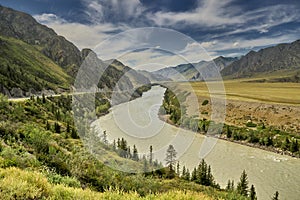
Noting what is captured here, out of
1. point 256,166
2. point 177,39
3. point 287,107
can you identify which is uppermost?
point 177,39

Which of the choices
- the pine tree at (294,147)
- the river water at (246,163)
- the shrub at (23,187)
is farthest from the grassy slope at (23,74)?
the shrub at (23,187)

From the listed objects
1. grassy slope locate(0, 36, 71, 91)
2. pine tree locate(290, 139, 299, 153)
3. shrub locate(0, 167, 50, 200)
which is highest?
grassy slope locate(0, 36, 71, 91)

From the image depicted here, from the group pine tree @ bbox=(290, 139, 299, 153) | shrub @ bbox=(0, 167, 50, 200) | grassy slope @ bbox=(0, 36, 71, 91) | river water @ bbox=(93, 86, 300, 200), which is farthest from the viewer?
grassy slope @ bbox=(0, 36, 71, 91)

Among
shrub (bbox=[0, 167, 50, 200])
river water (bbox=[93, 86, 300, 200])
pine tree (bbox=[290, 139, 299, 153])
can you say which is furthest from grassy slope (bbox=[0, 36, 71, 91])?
shrub (bbox=[0, 167, 50, 200])

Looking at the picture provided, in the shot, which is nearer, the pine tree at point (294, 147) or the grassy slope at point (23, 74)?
the pine tree at point (294, 147)

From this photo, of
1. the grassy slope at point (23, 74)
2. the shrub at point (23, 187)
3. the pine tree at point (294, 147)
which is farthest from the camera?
the grassy slope at point (23, 74)

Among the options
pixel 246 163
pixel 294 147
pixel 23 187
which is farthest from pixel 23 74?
pixel 23 187

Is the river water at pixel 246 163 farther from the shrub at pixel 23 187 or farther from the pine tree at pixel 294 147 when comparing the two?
the shrub at pixel 23 187

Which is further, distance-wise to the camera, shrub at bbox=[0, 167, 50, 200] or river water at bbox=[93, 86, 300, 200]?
river water at bbox=[93, 86, 300, 200]

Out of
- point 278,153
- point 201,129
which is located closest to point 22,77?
point 201,129

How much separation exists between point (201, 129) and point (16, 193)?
174 feet

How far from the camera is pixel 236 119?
73.8 m

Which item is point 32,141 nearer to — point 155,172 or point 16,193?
point 16,193

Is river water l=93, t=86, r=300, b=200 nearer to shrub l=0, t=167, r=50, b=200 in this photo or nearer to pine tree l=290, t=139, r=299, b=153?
pine tree l=290, t=139, r=299, b=153
